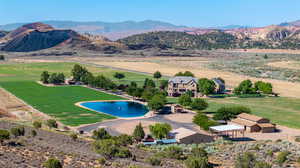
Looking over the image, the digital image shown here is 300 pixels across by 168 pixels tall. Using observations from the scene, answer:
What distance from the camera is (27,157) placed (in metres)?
40.0

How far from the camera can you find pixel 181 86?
102062mm

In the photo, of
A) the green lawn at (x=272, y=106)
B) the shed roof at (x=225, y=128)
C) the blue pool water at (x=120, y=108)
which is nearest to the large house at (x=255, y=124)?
the shed roof at (x=225, y=128)

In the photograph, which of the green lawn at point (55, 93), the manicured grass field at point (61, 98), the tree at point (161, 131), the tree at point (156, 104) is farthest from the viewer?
the tree at point (156, 104)

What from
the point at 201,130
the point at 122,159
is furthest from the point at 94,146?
the point at 201,130

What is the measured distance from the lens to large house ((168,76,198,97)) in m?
102

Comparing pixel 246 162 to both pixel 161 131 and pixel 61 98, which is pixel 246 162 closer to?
pixel 161 131

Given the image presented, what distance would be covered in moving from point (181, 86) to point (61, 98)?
3051 centimetres

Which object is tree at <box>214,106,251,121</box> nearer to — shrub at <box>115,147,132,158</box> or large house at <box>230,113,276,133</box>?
large house at <box>230,113,276,133</box>

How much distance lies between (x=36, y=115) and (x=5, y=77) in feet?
222

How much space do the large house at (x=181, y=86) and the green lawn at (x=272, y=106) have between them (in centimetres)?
617

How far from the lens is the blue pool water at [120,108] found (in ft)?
262

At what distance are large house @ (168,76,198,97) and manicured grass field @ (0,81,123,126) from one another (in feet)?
46.0

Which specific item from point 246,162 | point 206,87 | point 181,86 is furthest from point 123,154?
point 181,86

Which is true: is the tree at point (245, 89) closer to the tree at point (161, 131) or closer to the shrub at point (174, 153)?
the tree at point (161, 131)
